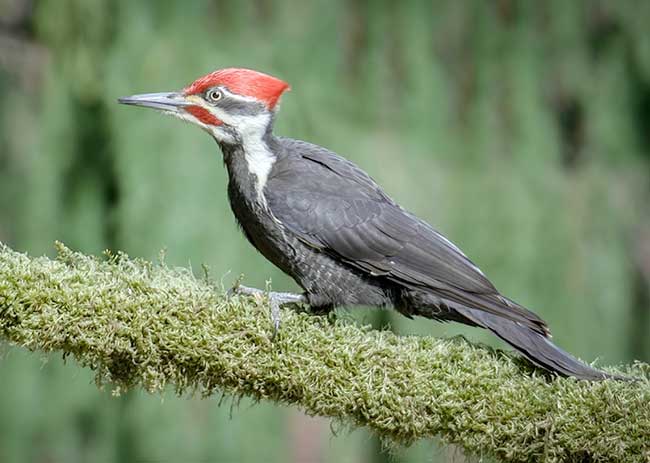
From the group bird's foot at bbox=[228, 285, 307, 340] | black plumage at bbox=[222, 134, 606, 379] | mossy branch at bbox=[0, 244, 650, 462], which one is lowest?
mossy branch at bbox=[0, 244, 650, 462]

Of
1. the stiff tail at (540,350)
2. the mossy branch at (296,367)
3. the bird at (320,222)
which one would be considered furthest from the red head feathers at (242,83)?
the stiff tail at (540,350)

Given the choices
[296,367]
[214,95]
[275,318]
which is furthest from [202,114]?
[296,367]

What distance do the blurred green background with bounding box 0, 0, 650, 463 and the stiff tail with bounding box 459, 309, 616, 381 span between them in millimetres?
705

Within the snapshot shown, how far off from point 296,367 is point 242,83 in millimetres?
1023

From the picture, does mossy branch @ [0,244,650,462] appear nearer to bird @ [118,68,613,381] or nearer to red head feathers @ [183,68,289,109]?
bird @ [118,68,613,381]

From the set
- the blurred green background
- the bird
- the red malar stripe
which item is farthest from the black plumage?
the blurred green background

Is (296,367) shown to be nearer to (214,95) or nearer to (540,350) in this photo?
(540,350)

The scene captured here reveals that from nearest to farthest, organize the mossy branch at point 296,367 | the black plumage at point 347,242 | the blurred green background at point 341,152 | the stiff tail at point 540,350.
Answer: the mossy branch at point 296,367 → the stiff tail at point 540,350 → the black plumage at point 347,242 → the blurred green background at point 341,152

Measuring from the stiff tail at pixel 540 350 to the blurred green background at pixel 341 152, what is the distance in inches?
27.8

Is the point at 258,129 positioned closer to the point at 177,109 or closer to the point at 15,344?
the point at 177,109

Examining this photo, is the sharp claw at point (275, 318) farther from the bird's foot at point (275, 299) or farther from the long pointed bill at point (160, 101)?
the long pointed bill at point (160, 101)

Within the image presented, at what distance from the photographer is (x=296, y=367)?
7.14ft

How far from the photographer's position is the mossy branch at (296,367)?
2.07 m

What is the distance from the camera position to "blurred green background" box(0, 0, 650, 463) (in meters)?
3.16
